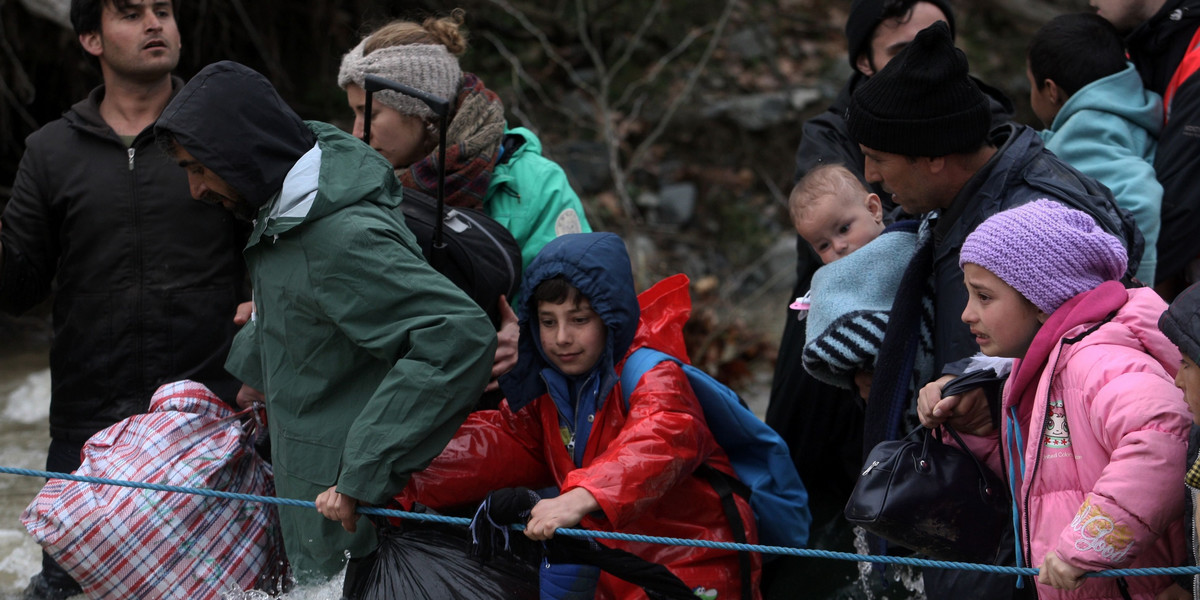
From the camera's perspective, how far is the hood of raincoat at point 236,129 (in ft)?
8.38

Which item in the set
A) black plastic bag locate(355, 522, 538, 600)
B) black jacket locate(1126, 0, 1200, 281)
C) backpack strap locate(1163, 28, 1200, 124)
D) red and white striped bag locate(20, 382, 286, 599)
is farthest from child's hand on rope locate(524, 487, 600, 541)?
backpack strap locate(1163, 28, 1200, 124)

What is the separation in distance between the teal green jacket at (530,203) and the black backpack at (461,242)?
0.21 meters

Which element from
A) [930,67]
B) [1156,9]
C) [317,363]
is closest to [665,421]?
[317,363]

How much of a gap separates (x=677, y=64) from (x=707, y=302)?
2.73 m

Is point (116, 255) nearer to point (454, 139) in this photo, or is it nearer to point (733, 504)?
point (454, 139)

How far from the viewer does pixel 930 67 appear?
254cm

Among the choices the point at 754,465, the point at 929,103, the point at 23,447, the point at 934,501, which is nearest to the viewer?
the point at 934,501

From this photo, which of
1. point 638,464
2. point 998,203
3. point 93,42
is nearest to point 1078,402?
point 998,203

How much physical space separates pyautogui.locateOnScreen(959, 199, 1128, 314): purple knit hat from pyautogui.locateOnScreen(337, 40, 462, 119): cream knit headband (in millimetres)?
1648

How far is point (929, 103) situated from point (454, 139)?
53.1 inches

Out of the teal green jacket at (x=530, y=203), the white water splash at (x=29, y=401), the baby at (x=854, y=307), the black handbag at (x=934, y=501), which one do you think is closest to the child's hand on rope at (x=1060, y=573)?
the black handbag at (x=934, y=501)

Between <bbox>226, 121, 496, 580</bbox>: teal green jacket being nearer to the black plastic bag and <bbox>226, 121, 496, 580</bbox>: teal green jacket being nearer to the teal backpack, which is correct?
the black plastic bag

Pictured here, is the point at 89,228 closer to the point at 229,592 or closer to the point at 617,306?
the point at 229,592

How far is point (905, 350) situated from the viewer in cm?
273
